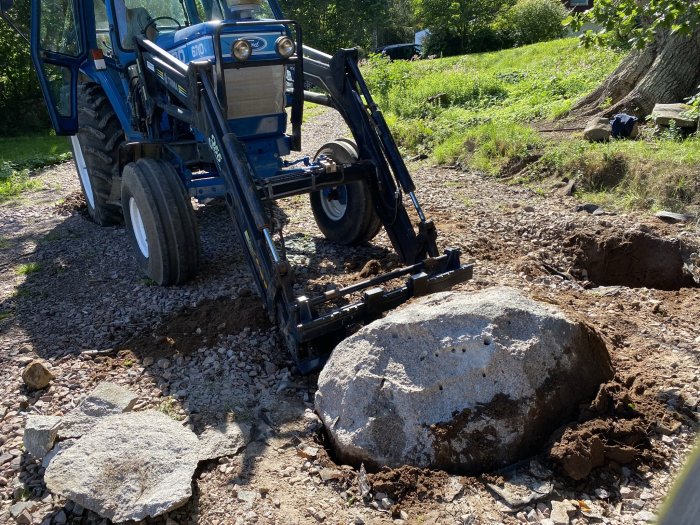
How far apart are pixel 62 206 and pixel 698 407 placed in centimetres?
796

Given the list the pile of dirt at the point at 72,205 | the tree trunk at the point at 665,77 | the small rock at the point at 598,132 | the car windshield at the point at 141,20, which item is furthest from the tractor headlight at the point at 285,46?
the tree trunk at the point at 665,77

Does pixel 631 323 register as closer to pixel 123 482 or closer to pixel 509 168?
pixel 123 482

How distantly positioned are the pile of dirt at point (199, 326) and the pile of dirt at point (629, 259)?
9.60 ft

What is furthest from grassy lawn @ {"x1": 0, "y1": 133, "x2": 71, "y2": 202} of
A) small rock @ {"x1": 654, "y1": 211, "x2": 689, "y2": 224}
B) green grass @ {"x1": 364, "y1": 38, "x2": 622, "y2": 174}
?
small rock @ {"x1": 654, "y1": 211, "x2": 689, "y2": 224}

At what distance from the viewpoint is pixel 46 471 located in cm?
295

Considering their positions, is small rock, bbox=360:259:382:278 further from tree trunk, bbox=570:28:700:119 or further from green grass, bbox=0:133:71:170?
green grass, bbox=0:133:71:170

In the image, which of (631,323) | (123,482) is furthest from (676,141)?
(123,482)

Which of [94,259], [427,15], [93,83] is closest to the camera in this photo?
[94,259]

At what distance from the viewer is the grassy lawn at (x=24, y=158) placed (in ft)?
33.7

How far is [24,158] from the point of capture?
1339 cm

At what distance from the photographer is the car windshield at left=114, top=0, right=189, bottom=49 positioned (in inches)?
234

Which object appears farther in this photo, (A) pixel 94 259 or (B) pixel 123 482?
(A) pixel 94 259

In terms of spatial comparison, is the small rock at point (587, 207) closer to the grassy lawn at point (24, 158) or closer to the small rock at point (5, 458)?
the small rock at point (5, 458)

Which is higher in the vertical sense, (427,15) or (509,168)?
(427,15)
